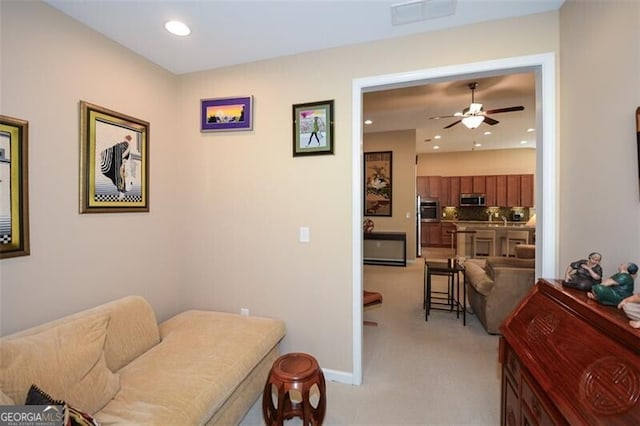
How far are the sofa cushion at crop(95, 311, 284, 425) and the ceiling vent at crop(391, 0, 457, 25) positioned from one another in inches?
94.6

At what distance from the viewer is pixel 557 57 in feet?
6.24

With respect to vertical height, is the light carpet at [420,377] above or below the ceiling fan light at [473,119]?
below

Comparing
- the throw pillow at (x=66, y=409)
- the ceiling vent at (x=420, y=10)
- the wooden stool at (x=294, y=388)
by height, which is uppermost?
the ceiling vent at (x=420, y=10)

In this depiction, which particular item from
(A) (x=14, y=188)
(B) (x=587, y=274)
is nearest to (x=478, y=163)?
(B) (x=587, y=274)

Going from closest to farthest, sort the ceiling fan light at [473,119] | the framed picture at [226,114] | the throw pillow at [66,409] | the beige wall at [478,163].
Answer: the throw pillow at [66,409] → the framed picture at [226,114] → the ceiling fan light at [473,119] → the beige wall at [478,163]

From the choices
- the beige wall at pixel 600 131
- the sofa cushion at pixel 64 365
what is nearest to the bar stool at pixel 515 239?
the beige wall at pixel 600 131

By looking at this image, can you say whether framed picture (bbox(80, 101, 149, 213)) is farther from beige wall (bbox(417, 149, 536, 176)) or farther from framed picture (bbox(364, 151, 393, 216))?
beige wall (bbox(417, 149, 536, 176))

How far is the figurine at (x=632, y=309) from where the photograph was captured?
95cm

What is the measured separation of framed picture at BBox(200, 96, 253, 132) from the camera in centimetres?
255

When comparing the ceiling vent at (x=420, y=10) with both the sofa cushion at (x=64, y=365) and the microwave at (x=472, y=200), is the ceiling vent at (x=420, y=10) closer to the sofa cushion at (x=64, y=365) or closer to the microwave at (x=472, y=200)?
the sofa cushion at (x=64, y=365)

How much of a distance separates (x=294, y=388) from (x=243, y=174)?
5.69ft

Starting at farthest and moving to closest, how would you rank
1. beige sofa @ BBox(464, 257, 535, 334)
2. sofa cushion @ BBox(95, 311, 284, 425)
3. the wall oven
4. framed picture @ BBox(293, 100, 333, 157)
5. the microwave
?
the wall oven < the microwave < beige sofa @ BBox(464, 257, 535, 334) < framed picture @ BBox(293, 100, 333, 157) < sofa cushion @ BBox(95, 311, 284, 425)

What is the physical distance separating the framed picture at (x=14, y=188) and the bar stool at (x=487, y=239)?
7667mm

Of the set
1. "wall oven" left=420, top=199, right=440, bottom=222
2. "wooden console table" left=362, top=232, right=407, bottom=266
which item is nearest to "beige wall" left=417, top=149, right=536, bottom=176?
"wall oven" left=420, top=199, right=440, bottom=222
